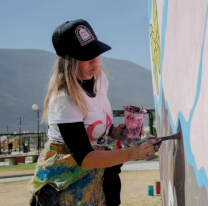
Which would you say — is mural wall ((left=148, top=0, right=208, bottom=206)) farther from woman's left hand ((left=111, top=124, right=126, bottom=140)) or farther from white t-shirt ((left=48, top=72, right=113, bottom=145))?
white t-shirt ((left=48, top=72, right=113, bottom=145))

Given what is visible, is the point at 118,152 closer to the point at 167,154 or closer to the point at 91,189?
the point at 91,189

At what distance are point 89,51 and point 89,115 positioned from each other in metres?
0.34

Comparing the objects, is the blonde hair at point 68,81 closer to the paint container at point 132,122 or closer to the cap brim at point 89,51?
the cap brim at point 89,51

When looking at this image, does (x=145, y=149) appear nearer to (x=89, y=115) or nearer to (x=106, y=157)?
(x=106, y=157)

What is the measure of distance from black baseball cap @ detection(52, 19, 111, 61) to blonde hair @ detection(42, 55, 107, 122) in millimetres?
47

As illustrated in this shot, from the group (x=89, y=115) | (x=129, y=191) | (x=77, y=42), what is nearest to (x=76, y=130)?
(x=89, y=115)

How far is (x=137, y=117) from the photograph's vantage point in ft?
7.76

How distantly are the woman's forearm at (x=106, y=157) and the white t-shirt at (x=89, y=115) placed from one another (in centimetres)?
19

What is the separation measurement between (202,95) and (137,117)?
25.8 inches

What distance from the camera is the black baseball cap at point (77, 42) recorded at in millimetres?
2195

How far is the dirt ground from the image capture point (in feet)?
24.4

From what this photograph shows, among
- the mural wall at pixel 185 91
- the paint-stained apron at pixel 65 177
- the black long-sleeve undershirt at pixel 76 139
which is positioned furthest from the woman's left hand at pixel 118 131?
the black long-sleeve undershirt at pixel 76 139

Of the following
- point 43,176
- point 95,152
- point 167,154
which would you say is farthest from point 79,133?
point 167,154

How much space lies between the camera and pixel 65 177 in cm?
228
